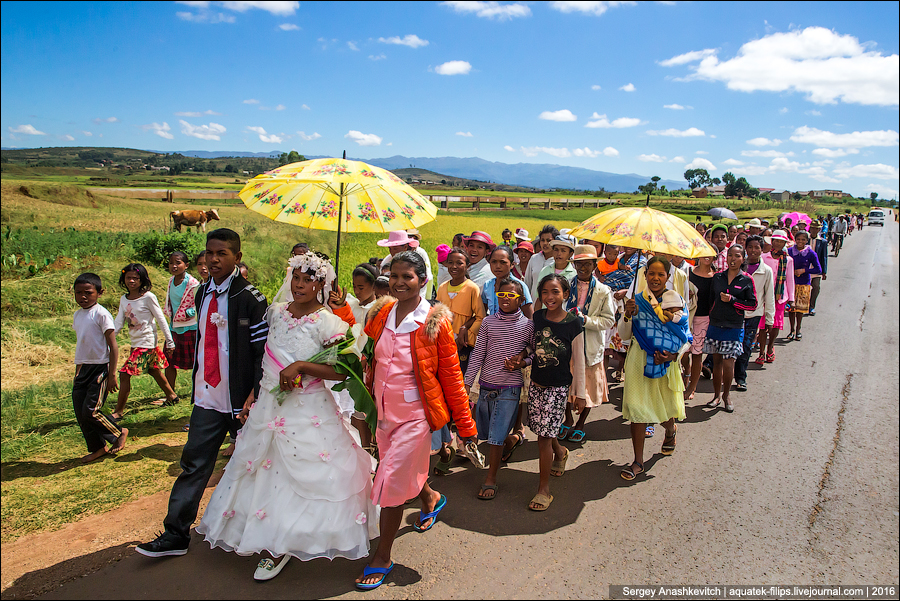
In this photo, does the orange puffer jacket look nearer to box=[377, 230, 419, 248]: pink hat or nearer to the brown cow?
box=[377, 230, 419, 248]: pink hat

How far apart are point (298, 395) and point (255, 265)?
1107 centimetres

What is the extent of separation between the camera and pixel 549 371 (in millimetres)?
4414

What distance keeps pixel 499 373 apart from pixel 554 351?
0.49 m

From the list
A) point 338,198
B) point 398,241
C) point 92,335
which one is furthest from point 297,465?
point 92,335

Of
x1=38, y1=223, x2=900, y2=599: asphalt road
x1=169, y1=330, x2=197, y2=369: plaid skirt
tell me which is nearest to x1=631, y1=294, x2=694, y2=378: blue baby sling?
x1=38, y1=223, x2=900, y2=599: asphalt road

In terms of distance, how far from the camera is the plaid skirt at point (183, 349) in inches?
249

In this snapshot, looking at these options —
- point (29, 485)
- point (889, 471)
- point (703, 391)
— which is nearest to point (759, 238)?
point (703, 391)

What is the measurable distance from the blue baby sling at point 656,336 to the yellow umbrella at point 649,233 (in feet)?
1.94

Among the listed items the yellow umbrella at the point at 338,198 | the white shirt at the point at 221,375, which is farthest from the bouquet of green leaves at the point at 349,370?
the yellow umbrella at the point at 338,198

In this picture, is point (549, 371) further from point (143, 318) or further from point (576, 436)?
point (143, 318)

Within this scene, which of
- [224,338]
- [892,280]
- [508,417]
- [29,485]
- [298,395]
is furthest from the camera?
[892,280]

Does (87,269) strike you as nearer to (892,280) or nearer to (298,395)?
(298,395)

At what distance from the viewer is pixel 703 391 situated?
7.45m

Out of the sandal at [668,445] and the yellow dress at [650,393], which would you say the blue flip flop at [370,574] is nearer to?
the yellow dress at [650,393]
